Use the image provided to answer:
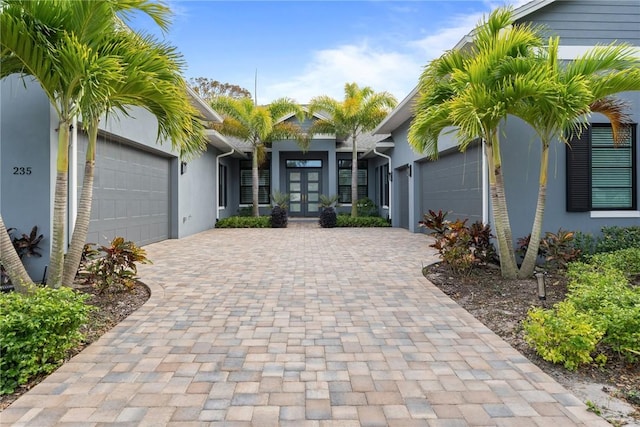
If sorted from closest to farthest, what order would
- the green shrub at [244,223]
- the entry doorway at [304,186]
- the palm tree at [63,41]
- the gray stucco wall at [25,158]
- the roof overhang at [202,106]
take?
the palm tree at [63,41] < the gray stucco wall at [25,158] < the roof overhang at [202,106] < the green shrub at [244,223] < the entry doorway at [304,186]

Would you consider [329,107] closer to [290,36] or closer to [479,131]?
[290,36]

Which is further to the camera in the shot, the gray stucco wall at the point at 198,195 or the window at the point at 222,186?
the window at the point at 222,186

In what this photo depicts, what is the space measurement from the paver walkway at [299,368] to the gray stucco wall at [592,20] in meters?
5.43

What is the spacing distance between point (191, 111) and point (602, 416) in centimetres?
495

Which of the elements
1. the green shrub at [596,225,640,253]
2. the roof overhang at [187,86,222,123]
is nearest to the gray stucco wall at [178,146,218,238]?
the roof overhang at [187,86,222,123]

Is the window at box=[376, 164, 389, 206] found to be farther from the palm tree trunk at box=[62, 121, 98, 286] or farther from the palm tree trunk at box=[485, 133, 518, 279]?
the palm tree trunk at box=[62, 121, 98, 286]

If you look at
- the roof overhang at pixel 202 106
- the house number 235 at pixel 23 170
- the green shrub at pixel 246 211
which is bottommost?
the green shrub at pixel 246 211

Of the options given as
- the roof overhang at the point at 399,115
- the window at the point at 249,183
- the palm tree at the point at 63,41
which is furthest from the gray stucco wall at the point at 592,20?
the window at the point at 249,183

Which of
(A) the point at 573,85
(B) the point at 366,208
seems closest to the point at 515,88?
(A) the point at 573,85

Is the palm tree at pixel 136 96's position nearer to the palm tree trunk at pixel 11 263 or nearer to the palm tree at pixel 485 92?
the palm tree trunk at pixel 11 263

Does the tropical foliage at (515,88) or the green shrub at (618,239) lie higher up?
the tropical foliage at (515,88)

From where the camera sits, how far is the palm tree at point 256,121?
14977 millimetres

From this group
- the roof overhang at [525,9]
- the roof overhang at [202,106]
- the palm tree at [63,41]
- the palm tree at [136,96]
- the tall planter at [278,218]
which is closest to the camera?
the palm tree at [63,41]

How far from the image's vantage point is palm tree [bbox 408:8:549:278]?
16.1 feet
